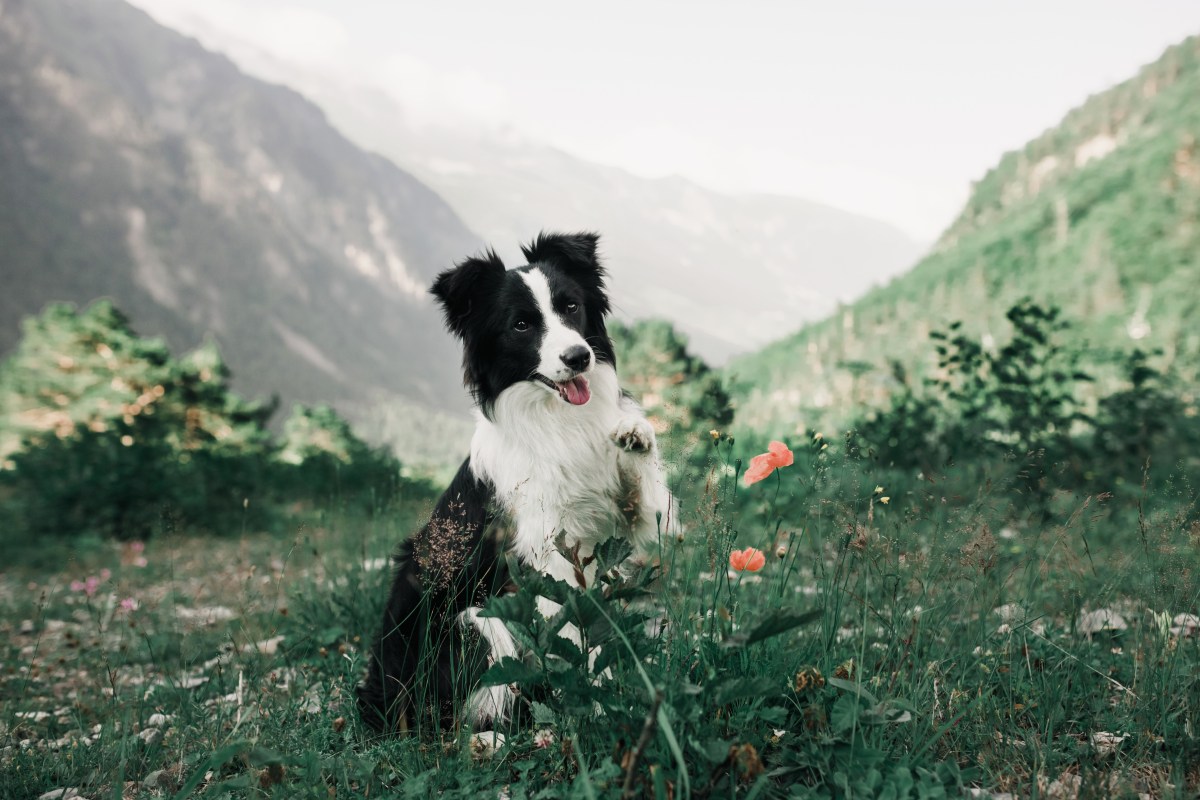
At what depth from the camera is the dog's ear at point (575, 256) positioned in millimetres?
3521

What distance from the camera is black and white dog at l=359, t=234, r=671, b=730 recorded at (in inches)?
107

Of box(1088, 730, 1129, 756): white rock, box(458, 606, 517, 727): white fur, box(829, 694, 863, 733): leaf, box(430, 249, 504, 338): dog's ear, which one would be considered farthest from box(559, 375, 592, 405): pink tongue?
box(1088, 730, 1129, 756): white rock

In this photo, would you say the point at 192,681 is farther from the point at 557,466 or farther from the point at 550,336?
the point at 550,336

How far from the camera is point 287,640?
4.13 m

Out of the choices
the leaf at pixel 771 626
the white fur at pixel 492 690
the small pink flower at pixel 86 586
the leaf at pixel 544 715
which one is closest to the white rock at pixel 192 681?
the small pink flower at pixel 86 586

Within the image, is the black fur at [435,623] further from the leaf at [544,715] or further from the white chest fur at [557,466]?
the leaf at [544,715]

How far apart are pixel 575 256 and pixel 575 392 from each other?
0.74m

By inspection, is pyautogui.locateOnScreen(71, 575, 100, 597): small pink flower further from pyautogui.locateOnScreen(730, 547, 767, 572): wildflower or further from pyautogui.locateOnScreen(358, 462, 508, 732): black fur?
pyautogui.locateOnScreen(730, 547, 767, 572): wildflower

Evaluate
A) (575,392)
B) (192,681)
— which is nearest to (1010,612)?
(575,392)

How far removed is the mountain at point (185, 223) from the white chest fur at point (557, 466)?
96527 millimetres

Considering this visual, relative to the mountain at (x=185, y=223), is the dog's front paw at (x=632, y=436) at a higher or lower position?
→ lower

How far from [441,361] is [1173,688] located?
168m

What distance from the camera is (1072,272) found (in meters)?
22.5

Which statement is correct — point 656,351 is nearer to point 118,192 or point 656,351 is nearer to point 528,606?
point 528,606
